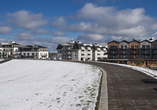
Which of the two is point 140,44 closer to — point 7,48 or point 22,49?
point 22,49

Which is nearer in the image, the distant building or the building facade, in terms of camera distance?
the distant building

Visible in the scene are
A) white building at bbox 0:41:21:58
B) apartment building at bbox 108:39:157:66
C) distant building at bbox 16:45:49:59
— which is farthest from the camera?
white building at bbox 0:41:21:58

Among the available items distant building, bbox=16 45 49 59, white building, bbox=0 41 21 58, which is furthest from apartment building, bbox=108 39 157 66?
white building, bbox=0 41 21 58

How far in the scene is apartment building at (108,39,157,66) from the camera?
2414 inches

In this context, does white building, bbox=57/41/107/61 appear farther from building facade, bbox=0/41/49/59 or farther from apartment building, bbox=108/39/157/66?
building facade, bbox=0/41/49/59

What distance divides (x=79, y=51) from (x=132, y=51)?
2949 centimetres

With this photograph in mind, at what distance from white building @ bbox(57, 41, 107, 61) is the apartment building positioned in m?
13.5

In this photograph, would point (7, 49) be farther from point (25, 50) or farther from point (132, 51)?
point (132, 51)

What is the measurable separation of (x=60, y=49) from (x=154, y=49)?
49462mm

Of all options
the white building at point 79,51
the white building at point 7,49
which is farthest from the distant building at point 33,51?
the white building at point 79,51

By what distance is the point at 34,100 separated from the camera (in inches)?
254

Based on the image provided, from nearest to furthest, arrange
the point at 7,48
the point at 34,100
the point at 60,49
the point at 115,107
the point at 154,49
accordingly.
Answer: the point at 115,107
the point at 34,100
the point at 154,49
the point at 60,49
the point at 7,48

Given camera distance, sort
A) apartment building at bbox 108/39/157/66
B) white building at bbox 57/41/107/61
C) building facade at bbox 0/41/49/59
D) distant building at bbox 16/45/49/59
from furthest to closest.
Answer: building facade at bbox 0/41/49/59
distant building at bbox 16/45/49/59
white building at bbox 57/41/107/61
apartment building at bbox 108/39/157/66

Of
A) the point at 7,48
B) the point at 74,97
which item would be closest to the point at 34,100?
the point at 74,97
